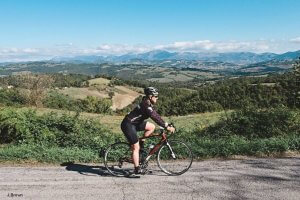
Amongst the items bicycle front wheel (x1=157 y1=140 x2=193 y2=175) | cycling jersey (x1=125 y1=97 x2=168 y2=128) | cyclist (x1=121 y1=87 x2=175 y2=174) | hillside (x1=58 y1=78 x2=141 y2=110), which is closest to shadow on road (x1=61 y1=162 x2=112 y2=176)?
cyclist (x1=121 y1=87 x2=175 y2=174)

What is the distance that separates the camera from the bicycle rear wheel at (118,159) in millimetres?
10078

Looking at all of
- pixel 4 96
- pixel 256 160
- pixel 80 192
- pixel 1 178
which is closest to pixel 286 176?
pixel 256 160

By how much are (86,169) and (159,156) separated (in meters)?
2.09

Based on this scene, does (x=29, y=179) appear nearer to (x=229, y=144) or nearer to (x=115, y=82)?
(x=229, y=144)

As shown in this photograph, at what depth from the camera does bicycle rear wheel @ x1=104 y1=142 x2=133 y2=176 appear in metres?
10.1

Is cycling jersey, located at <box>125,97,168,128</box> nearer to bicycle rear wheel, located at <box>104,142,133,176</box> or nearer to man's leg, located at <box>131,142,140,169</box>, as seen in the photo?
man's leg, located at <box>131,142,140,169</box>

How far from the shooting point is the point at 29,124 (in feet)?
42.9

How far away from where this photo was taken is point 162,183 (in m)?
8.92

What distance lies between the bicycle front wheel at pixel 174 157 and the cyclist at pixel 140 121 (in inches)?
27.3

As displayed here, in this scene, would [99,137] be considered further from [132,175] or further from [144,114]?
[144,114]

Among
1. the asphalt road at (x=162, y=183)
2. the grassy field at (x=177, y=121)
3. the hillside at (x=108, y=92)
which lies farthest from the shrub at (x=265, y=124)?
the hillside at (x=108, y=92)

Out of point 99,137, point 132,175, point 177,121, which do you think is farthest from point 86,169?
point 177,121

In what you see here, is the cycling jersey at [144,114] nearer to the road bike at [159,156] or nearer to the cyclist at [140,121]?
the cyclist at [140,121]

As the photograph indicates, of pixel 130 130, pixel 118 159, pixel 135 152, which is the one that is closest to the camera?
pixel 130 130
